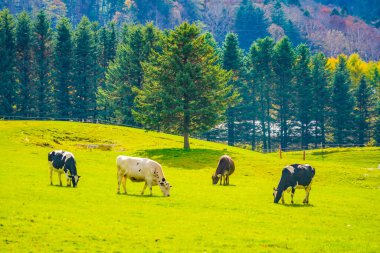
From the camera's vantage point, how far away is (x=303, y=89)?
11925 centimetres

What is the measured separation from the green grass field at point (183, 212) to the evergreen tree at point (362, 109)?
5806cm

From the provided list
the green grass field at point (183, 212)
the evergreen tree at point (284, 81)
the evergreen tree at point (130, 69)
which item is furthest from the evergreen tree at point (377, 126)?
the green grass field at point (183, 212)

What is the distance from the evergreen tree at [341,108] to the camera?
118 m

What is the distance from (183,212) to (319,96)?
9343 centimetres

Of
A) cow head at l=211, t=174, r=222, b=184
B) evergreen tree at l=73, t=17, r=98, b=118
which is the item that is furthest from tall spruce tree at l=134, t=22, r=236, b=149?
evergreen tree at l=73, t=17, r=98, b=118

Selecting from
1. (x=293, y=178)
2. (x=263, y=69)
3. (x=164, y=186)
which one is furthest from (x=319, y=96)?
(x=164, y=186)

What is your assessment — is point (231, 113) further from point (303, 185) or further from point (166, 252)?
point (166, 252)

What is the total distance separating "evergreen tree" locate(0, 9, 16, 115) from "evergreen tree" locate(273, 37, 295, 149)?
Answer: 48.7m

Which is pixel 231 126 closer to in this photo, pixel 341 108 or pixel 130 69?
pixel 341 108

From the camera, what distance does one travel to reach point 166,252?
23.0 metres

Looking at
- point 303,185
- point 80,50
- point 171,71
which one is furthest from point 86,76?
point 303,185

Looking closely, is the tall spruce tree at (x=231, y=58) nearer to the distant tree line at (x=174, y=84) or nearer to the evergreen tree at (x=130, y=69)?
the distant tree line at (x=174, y=84)

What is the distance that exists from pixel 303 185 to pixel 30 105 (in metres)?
72.3

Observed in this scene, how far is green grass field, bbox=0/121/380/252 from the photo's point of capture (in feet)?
80.6
